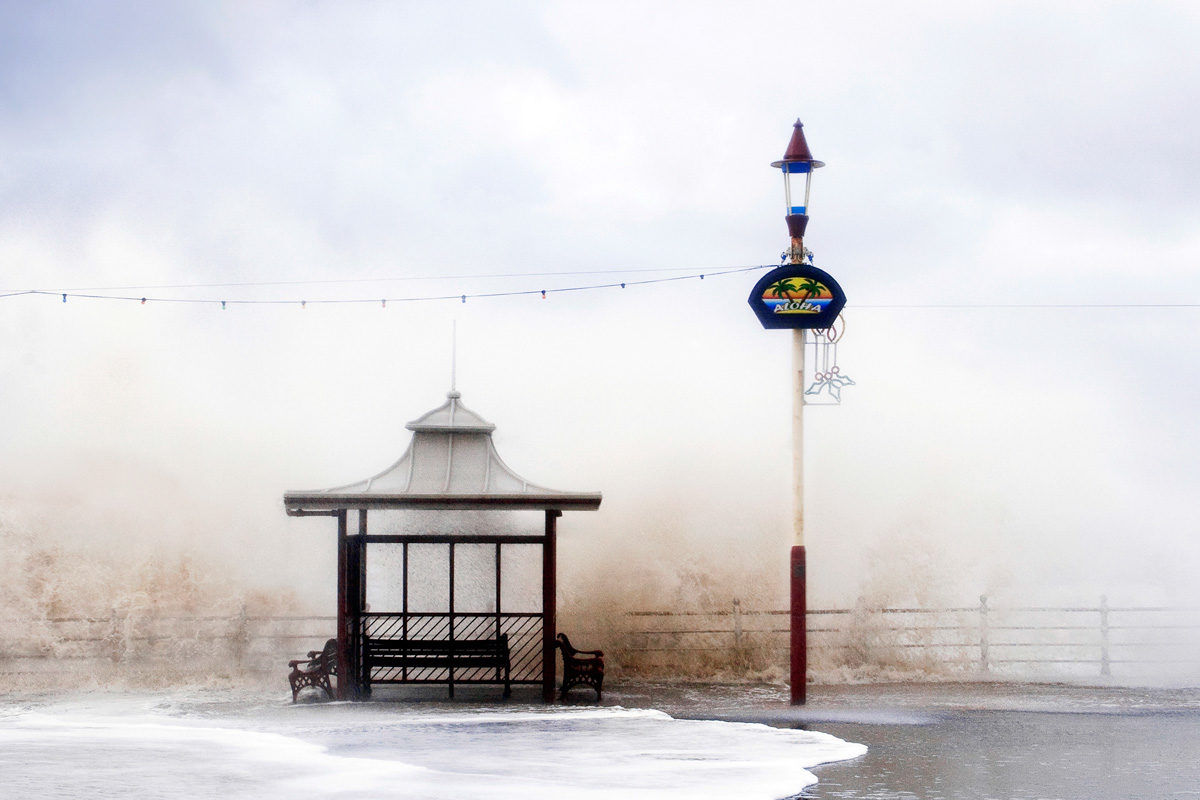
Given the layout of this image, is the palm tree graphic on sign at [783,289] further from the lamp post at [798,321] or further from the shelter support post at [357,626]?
the shelter support post at [357,626]

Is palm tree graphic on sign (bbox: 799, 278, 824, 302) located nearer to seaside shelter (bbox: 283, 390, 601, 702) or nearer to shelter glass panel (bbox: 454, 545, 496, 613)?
seaside shelter (bbox: 283, 390, 601, 702)

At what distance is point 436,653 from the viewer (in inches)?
643

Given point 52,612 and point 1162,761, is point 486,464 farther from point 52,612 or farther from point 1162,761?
point 52,612

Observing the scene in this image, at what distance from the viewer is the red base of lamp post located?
16.0 m

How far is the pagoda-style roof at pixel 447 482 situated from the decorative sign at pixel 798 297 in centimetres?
318

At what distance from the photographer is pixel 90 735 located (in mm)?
13695

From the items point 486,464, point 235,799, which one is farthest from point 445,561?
point 235,799

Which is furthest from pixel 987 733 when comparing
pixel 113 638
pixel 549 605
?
pixel 113 638

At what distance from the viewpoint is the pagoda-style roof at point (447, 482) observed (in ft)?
51.7

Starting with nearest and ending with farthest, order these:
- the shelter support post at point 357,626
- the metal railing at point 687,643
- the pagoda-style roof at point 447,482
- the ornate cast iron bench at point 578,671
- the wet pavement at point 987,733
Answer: the wet pavement at point 987,733, the pagoda-style roof at point 447,482, the ornate cast iron bench at point 578,671, the shelter support post at point 357,626, the metal railing at point 687,643

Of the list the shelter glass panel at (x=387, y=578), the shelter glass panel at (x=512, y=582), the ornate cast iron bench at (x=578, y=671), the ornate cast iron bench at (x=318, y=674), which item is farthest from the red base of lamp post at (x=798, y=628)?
the ornate cast iron bench at (x=318, y=674)

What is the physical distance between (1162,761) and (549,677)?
7.47 meters

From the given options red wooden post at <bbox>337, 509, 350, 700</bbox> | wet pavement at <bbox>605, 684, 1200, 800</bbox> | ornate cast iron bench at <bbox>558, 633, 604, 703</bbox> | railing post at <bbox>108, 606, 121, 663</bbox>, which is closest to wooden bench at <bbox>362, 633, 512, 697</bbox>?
red wooden post at <bbox>337, 509, 350, 700</bbox>

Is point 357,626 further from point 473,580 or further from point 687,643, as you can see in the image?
point 687,643
